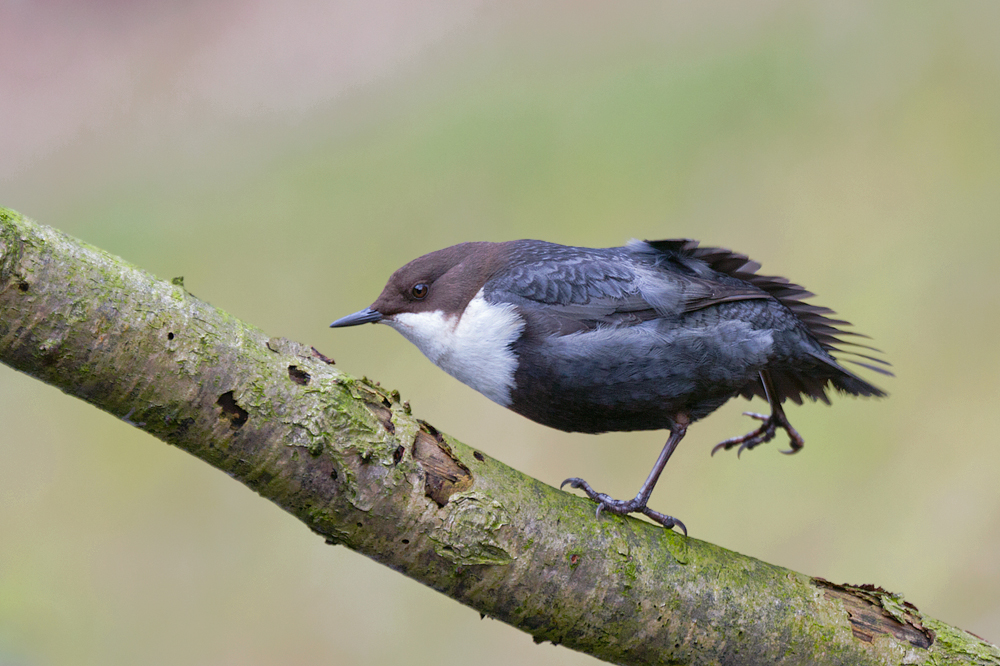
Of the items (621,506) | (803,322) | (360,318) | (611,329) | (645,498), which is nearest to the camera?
(621,506)

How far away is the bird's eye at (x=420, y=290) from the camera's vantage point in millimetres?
2451

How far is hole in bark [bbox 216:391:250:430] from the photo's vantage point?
57.9 inches

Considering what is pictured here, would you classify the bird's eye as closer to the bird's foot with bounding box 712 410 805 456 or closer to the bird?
the bird

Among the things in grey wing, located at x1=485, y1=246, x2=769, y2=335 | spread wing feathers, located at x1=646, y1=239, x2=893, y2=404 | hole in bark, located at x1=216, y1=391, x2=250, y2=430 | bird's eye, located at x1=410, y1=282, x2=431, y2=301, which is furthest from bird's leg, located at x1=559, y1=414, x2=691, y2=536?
hole in bark, located at x1=216, y1=391, x2=250, y2=430

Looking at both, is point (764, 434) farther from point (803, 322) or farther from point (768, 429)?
point (803, 322)

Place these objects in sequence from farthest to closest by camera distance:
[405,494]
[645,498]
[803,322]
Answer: [803,322], [645,498], [405,494]

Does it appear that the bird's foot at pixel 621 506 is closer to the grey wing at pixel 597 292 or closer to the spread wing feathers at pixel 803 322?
the grey wing at pixel 597 292

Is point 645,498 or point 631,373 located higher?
point 631,373

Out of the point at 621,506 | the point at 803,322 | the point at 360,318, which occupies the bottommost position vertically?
the point at 621,506

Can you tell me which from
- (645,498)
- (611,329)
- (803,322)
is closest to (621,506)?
(645,498)

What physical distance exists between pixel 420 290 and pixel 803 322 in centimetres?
120

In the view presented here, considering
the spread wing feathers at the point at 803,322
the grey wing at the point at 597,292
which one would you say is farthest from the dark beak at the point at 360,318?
the spread wing feathers at the point at 803,322

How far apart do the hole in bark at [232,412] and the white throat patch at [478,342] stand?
2.82ft

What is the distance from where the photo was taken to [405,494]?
1595mm
